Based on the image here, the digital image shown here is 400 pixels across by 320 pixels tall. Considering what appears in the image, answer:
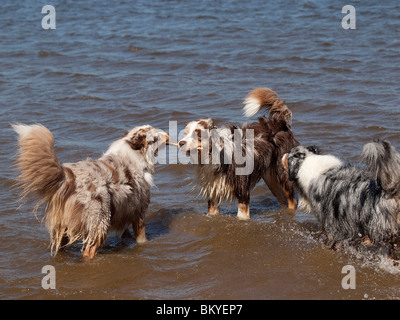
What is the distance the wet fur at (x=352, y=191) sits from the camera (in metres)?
5.42

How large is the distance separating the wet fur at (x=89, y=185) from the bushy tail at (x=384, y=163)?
2.49 meters

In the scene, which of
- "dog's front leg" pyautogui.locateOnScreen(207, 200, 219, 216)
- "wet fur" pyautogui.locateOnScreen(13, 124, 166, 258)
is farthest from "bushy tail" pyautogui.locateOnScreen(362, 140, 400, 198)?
"dog's front leg" pyautogui.locateOnScreen(207, 200, 219, 216)

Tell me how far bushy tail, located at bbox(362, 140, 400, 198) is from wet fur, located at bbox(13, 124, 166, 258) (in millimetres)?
2485

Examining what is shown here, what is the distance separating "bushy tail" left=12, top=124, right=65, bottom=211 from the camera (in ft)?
18.3

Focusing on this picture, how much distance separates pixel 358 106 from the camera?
36.7ft

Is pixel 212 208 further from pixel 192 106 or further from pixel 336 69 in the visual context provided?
pixel 336 69

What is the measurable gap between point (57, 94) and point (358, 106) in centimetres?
644

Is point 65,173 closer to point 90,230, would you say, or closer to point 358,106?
point 90,230

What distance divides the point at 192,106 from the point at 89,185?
19.6ft

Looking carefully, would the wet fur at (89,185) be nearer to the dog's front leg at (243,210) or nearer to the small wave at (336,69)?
the dog's front leg at (243,210)

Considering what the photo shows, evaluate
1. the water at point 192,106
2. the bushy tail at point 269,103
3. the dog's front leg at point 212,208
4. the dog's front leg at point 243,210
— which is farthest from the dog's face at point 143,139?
the bushy tail at point 269,103

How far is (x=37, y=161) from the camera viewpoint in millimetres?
5605
